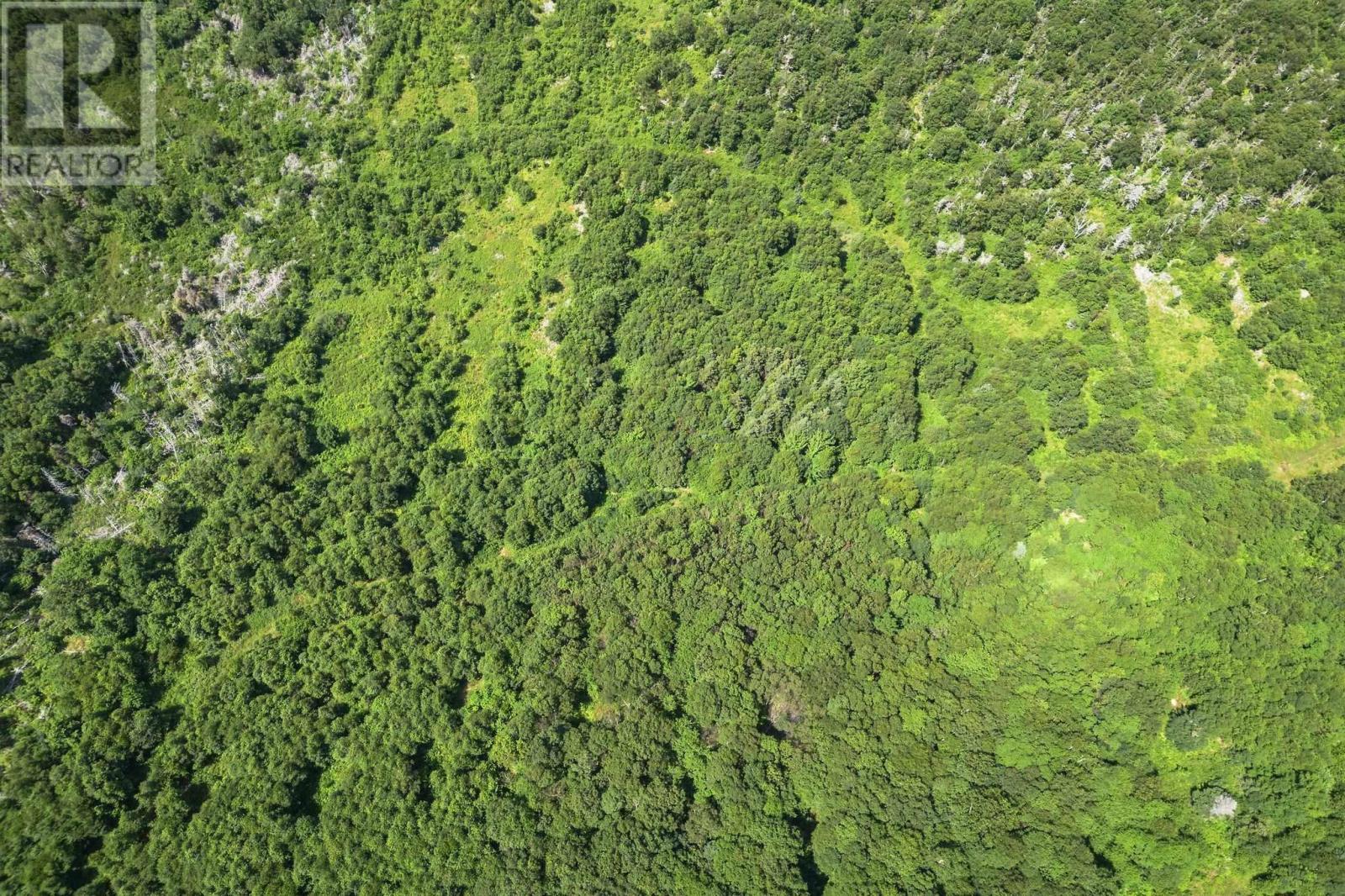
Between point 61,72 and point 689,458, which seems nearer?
point 689,458

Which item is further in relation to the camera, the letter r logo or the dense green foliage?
the letter r logo

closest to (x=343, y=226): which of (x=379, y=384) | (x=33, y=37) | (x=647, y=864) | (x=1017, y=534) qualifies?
(x=379, y=384)

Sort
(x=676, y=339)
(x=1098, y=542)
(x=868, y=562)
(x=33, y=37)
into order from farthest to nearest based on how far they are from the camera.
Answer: (x=33, y=37) < (x=676, y=339) < (x=868, y=562) < (x=1098, y=542)

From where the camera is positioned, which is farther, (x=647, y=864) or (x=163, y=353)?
(x=163, y=353)

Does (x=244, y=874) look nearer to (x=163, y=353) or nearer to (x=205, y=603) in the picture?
(x=205, y=603)

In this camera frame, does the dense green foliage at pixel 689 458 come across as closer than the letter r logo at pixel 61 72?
Yes

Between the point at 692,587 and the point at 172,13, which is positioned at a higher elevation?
the point at 172,13

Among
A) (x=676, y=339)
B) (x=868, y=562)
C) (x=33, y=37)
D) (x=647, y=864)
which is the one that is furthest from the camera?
(x=33, y=37)

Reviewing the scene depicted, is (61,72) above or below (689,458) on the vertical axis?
above
